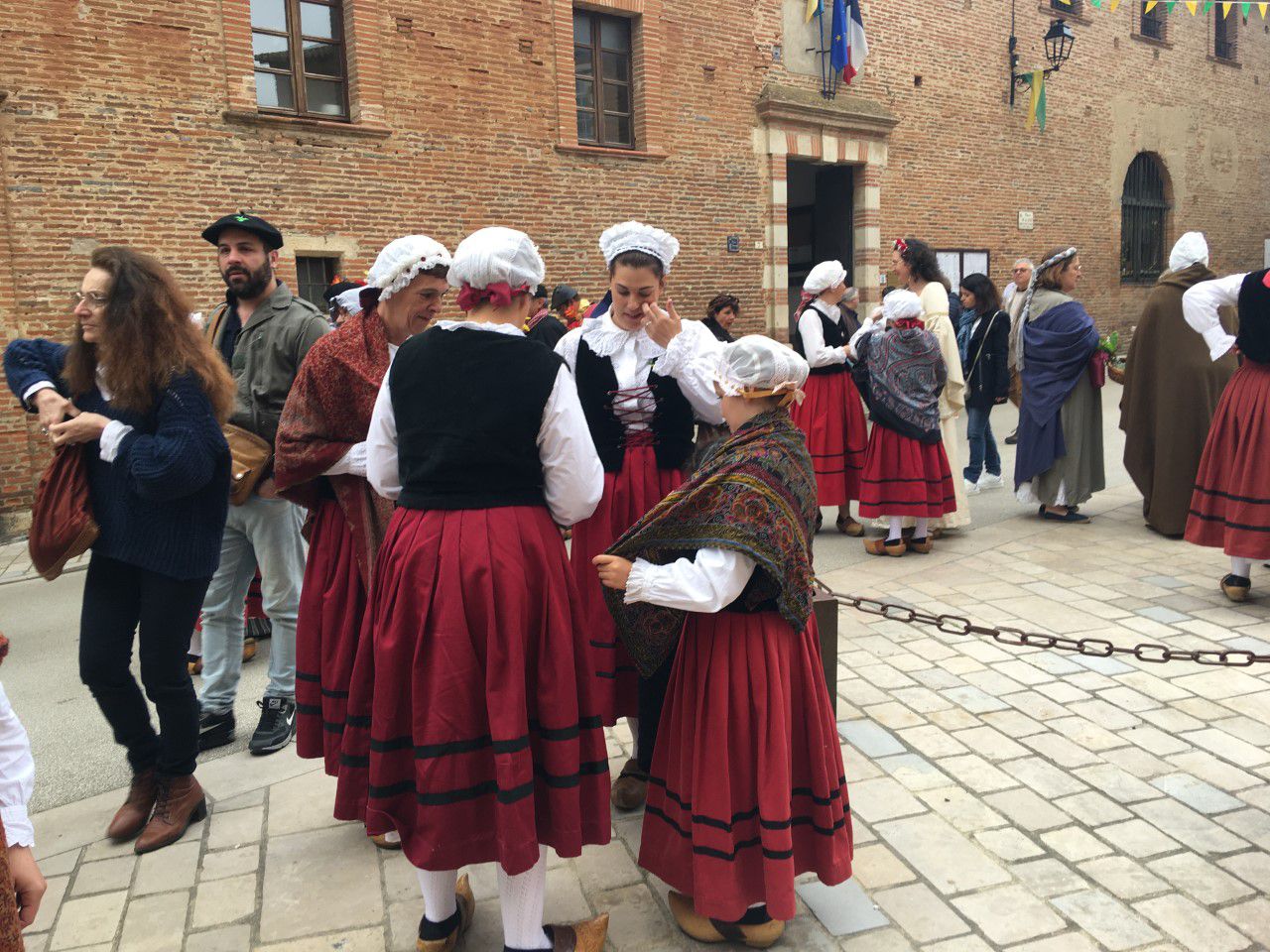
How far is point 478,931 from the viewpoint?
265cm

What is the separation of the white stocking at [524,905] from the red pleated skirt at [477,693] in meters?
0.09

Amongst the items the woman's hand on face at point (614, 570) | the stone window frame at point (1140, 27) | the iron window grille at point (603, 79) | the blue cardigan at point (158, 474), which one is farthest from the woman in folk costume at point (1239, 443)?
the stone window frame at point (1140, 27)

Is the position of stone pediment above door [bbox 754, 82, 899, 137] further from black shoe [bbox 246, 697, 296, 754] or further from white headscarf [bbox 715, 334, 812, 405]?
white headscarf [bbox 715, 334, 812, 405]

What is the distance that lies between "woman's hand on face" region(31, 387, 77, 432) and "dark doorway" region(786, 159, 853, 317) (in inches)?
502

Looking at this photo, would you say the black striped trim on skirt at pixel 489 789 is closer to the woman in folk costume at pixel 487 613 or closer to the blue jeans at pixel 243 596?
the woman in folk costume at pixel 487 613

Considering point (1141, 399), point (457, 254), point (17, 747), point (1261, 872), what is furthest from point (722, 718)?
point (1141, 399)

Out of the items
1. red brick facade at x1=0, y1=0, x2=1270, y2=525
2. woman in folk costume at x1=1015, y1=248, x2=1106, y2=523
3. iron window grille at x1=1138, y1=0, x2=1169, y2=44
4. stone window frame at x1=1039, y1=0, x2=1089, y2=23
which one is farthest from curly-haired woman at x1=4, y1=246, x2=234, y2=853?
iron window grille at x1=1138, y1=0, x2=1169, y2=44

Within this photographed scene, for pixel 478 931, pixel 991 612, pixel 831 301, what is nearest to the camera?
pixel 478 931

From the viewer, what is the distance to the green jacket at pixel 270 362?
3.66 meters

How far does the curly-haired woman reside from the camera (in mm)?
2939

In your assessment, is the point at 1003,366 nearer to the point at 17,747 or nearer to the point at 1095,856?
the point at 1095,856

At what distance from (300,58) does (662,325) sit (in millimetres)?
8312

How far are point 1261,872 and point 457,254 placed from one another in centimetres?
291

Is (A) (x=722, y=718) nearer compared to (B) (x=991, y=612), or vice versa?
(A) (x=722, y=718)
